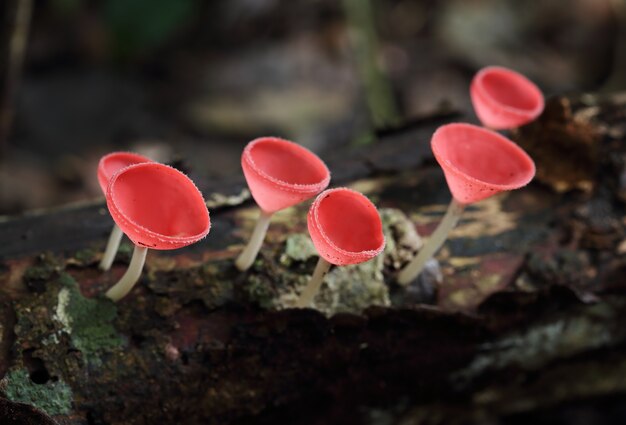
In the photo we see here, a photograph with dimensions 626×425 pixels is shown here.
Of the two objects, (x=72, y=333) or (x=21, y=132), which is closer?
(x=72, y=333)

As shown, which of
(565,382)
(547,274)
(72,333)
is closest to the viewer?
(72,333)

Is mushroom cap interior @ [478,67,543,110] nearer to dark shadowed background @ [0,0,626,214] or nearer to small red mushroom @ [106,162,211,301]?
small red mushroom @ [106,162,211,301]

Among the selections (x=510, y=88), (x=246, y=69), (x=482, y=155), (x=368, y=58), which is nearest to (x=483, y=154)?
(x=482, y=155)

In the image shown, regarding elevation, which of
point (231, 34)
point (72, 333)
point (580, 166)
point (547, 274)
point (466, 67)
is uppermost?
point (580, 166)

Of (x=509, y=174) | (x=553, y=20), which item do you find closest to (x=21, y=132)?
(x=509, y=174)

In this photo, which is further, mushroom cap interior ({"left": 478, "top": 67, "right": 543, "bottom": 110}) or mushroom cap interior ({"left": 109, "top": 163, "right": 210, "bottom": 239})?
mushroom cap interior ({"left": 478, "top": 67, "right": 543, "bottom": 110})

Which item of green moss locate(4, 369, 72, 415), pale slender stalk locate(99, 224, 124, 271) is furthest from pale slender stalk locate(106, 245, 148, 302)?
green moss locate(4, 369, 72, 415)

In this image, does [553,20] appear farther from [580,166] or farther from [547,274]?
[547,274]
